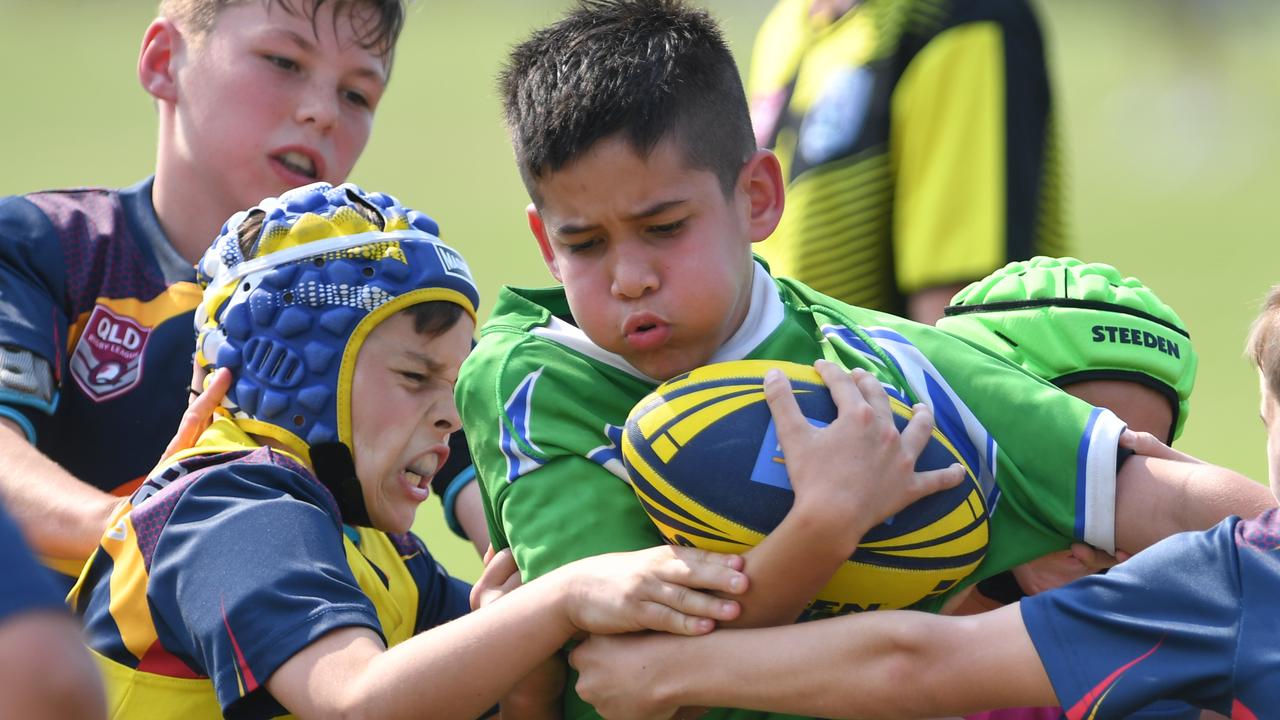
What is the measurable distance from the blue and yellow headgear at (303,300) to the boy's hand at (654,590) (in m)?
0.85

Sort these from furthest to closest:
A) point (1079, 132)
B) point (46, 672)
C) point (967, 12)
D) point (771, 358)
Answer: point (1079, 132), point (967, 12), point (771, 358), point (46, 672)

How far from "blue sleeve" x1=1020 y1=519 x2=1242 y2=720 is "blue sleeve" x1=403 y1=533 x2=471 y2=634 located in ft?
5.08

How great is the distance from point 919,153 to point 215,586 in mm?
2361

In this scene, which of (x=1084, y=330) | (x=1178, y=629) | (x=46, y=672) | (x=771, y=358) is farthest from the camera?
(x=1084, y=330)

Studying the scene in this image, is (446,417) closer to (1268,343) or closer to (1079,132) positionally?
(1268,343)

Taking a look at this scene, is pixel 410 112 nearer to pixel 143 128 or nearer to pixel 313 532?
pixel 143 128

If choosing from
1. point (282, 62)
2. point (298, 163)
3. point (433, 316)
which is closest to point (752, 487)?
point (433, 316)

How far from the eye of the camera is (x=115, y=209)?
13.8 feet

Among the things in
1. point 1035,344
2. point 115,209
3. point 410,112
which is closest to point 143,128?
point 410,112

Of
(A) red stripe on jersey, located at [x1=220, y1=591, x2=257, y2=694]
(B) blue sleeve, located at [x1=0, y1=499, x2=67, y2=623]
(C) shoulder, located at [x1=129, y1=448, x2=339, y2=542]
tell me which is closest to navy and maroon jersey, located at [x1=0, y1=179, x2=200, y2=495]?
(C) shoulder, located at [x1=129, y1=448, x2=339, y2=542]

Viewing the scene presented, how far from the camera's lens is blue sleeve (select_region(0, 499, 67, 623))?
5.21ft

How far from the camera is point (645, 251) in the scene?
9.15 ft

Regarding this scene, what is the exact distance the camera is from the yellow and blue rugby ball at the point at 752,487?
261 cm

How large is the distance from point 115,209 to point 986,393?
8.00ft
